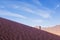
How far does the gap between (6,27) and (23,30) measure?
896mm

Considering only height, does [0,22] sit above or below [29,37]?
above

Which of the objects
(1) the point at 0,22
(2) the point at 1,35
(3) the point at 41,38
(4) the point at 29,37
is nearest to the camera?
(2) the point at 1,35

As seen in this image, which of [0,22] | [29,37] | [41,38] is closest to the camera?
[0,22]

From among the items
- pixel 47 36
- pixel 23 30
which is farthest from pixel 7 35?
pixel 47 36

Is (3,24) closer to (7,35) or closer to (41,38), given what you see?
(7,35)

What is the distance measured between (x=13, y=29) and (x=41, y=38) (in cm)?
134

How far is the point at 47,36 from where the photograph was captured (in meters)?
6.71

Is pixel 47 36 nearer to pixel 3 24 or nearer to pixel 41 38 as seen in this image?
pixel 41 38

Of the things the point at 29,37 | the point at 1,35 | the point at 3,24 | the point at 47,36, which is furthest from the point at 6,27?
the point at 47,36

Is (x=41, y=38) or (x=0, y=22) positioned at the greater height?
(x=0, y=22)

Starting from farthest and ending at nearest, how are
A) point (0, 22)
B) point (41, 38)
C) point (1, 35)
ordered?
point (41, 38) → point (0, 22) → point (1, 35)

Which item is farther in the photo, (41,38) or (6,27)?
(41,38)

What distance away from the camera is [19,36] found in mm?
5637

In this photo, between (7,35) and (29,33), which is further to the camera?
(29,33)
